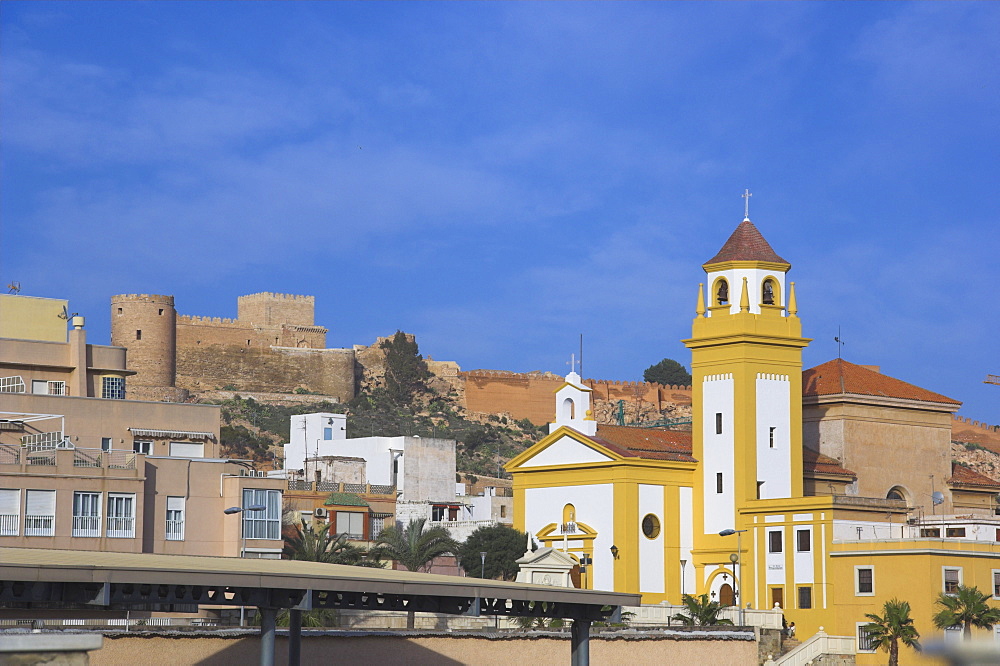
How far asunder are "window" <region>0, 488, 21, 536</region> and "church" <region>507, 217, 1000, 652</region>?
20.0 m

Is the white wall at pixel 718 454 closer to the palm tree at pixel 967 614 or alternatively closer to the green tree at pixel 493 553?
the green tree at pixel 493 553

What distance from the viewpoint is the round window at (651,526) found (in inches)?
2109

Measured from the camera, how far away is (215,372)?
384ft

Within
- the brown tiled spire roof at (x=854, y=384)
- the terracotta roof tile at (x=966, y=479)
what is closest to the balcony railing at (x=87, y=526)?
the brown tiled spire roof at (x=854, y=384)

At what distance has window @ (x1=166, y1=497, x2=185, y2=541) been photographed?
43156 mm

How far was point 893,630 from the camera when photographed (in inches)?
1708

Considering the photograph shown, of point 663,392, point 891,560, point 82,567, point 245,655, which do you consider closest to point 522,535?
point 891,560

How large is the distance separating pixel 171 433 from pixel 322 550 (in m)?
5.93

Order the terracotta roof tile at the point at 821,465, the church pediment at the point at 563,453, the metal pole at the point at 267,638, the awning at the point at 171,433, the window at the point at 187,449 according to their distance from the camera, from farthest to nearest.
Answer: the terracotta roof tile at the point at 821,465
the church pediment at the point at 563,453
the window at the point at 187,449
the awning at the point at 171,433
the metal pole at the point at 267,638

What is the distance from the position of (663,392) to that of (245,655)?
3924 inches

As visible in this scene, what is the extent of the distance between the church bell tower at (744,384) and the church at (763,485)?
5cm

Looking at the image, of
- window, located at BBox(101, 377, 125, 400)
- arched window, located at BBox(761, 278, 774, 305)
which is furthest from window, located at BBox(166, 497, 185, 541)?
arched window, located at BBox(761, 278, 774, 305)

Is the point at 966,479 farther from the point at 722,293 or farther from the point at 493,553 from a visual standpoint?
the point at 493,553

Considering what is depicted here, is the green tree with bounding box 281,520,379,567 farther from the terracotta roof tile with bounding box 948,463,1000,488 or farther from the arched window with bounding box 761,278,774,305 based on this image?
the terracotta roof tile with bounding box 948,463,1000,488
